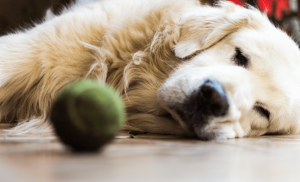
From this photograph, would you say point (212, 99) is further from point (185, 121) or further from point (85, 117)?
point (85, 117)

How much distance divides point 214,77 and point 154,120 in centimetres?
48

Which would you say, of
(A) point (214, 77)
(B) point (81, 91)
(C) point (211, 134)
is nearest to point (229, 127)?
(C) point (211, 134)

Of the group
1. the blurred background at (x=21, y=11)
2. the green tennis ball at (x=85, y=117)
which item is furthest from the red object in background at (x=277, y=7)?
the green tennis ball at (x=85, y=117)

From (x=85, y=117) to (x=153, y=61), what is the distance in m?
1.06

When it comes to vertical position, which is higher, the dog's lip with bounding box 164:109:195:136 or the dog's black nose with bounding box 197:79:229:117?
the dog's black nose with bounding box 197:79:229:117

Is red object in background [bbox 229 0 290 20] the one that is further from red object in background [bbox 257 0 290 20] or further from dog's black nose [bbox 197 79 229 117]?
dog's black nose [bbox 197 79 229 117]

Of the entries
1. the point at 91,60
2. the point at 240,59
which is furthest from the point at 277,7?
the point at 91,60

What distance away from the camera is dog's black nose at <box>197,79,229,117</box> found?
1319 mm

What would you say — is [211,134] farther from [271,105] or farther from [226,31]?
[226,31]

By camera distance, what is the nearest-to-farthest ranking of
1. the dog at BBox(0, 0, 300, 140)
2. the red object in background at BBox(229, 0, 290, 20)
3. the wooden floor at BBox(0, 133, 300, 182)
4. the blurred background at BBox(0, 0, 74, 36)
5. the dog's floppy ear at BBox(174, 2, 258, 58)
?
1. the wooden floor at BBox(0, 133, 300, 182)
2. the dog at BBox(0, 0, 300, 140)
3. the dog's floppy ear at BBox(174, 2, 258, 58)
4. the blurred background at BBox(0, 0, 74, 36)
5. the red object in background at BBox(229, 0, 290, 20)

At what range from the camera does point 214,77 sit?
56.4 inches

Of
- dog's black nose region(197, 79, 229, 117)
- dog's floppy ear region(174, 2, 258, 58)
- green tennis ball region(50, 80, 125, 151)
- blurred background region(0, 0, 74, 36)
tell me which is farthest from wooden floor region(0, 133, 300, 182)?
blurred background region(0, 0, 74, 36)

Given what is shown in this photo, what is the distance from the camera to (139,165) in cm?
75

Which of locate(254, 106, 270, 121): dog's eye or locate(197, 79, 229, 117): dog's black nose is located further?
locate(254, 106, 270, 121): dog's eye
